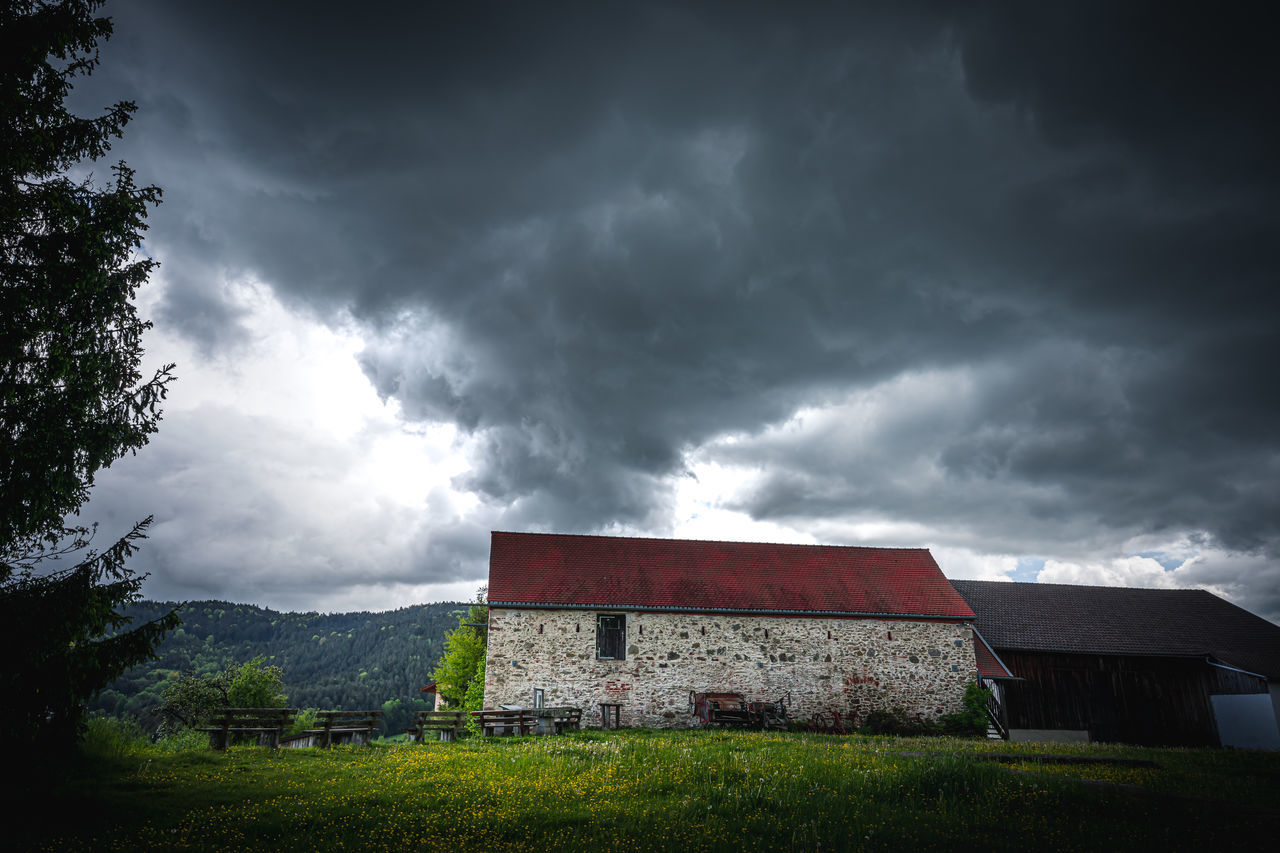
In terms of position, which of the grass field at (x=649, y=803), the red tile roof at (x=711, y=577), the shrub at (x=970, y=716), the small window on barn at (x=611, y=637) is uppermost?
the red tile roof at (x=711, y=577)

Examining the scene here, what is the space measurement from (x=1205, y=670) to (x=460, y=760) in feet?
100

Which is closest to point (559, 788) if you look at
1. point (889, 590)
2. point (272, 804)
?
point (272, 804)

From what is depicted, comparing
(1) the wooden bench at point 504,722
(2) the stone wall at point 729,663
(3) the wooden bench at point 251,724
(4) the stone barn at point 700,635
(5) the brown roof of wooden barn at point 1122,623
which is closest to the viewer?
(3) the wooden bench at point 251,724

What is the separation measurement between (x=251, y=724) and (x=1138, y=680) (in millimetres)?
32251

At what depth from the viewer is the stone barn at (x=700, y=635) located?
2259cm

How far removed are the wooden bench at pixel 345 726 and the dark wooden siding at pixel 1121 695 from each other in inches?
943

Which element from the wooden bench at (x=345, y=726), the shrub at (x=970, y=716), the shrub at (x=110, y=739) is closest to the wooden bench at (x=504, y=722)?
the wooden bench at (x=345, y=726)

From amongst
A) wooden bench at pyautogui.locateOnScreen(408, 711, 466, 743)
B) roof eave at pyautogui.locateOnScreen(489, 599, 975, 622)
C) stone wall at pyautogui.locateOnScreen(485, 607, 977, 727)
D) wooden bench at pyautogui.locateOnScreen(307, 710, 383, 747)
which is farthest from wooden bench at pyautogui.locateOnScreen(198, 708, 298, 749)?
roof eave at pyautogui.locateOnScreen(489, 599, 975, 622)

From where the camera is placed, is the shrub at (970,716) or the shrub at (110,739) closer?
the shrub at (110,739)

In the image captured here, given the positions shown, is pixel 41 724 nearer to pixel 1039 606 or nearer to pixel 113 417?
pixel 113 417

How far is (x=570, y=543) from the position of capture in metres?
26.4

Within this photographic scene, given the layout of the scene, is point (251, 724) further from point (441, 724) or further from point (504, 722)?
point (504, 722)

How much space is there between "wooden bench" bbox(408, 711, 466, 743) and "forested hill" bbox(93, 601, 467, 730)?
164ft

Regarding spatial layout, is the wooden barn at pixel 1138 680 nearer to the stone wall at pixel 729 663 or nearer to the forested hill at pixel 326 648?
the stone wall at pixel 729 663
